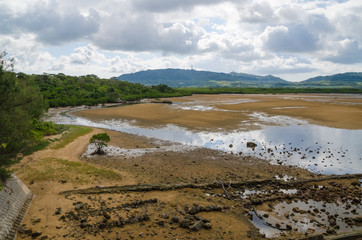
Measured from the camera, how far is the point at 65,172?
1805cm

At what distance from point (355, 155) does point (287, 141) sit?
7140 millimetres

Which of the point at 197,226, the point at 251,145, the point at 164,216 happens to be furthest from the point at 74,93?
the point at 197,226

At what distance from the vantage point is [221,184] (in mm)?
16281

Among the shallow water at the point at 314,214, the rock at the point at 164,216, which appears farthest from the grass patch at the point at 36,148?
the shallow water at the point at 314,214

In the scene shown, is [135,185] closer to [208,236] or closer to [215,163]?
[208,236]

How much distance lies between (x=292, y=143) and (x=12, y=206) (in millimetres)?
27728

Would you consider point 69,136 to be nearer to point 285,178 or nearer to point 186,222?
point 186,222

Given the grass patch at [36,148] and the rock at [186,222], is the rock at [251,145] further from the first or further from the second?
the grass patch at [36,148]

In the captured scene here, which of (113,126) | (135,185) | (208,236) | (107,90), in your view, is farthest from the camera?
(107,90)

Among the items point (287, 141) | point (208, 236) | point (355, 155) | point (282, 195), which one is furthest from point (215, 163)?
point (355, 155)

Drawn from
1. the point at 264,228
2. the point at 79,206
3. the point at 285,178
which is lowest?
the point at 264,228

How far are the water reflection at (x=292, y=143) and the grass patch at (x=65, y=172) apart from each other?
1267cm

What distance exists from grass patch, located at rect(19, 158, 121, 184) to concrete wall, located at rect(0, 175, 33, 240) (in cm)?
350

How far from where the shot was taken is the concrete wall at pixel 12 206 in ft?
32.8
